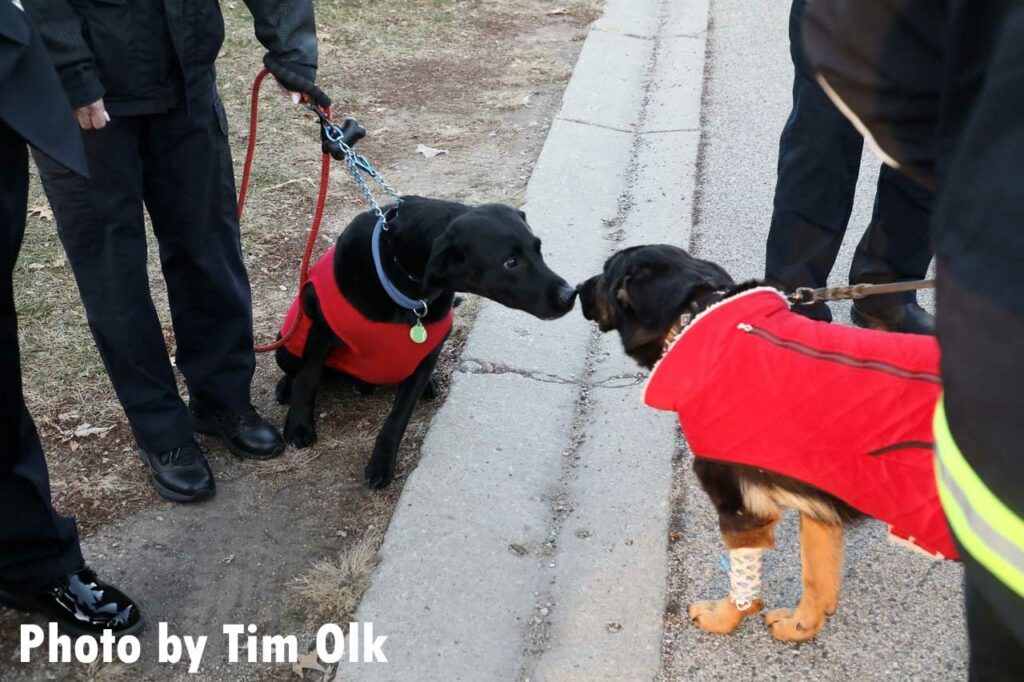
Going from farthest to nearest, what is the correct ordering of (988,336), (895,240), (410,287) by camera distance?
(895,240) < (410,287) < (988,336)

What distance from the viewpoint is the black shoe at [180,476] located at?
3.21m

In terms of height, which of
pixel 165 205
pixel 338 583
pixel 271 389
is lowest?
pixel 271 389

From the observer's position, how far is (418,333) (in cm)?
326

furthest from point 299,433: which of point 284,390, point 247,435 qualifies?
point 284,390

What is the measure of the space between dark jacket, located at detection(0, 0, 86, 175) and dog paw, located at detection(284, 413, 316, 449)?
147 cm

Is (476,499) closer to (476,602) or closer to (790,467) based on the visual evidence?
(476,602)

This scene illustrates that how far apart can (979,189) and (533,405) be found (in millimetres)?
2787

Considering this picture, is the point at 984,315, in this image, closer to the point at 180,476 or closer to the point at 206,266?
the point at 206,266

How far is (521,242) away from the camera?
3.24m

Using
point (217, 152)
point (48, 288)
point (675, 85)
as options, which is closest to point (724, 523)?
point (217, 152)

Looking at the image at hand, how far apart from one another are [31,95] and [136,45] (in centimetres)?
61

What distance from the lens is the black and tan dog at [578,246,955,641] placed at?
6.49ft

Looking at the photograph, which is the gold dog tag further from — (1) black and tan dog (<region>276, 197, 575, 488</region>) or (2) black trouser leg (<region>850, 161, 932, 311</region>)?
(2) black trouser leg (<region>850, 161, 932, 311</region>)

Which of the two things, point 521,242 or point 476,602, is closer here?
point 476,602
